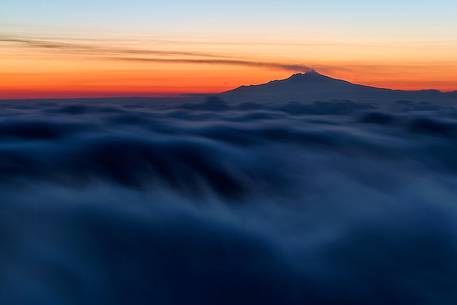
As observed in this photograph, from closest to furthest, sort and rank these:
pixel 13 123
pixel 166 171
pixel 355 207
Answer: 1. pixel 355 207
2. pixel 166 171
3. pixel 13 123

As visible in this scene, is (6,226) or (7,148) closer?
(6,226)

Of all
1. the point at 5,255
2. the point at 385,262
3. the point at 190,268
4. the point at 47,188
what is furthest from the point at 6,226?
the point at 385,262

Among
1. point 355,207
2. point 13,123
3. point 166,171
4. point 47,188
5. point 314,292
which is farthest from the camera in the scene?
point 13,123

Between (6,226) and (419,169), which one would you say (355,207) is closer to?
(419,169)

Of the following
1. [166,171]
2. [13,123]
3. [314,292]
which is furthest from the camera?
[13,123]

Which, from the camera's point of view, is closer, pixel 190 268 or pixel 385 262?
pixel 190 268

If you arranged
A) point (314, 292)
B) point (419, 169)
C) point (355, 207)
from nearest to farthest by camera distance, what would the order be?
point (314, 292) < point (355, 207) < point (419, 169)

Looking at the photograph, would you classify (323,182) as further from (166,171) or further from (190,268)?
(190,268)

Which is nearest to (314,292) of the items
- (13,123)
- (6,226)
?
(6,226)
